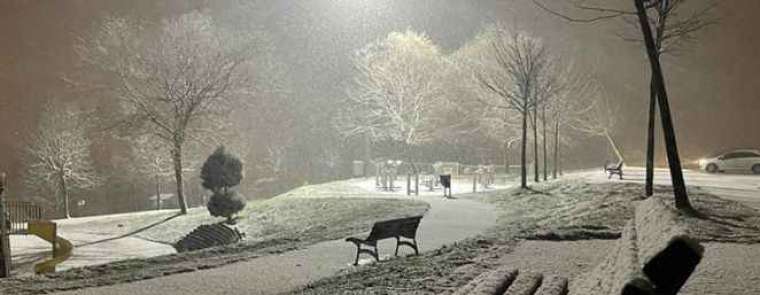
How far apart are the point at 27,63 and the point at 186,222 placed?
22290 millimetres

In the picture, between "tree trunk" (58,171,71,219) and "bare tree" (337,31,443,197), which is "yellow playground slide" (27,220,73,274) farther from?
"bare tree" (337,31,443,197)

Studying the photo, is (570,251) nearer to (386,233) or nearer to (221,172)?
(386,233)

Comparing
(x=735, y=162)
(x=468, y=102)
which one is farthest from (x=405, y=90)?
(x=735, y=162)

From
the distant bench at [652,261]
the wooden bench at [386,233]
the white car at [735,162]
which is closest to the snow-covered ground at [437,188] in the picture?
the white car at [735,162]

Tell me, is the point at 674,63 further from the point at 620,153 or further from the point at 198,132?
the point at 198,132

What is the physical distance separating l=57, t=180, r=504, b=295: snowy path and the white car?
771 inches

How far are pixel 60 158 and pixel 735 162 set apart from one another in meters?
34.4

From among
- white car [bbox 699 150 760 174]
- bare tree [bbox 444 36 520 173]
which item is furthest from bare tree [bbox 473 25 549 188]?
white car [bbox 699 150 760 174]

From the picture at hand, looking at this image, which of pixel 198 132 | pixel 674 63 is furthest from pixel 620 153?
pixel 198 132

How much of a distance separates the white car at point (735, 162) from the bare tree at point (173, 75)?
24149 mm

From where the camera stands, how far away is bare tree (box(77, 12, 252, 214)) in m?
31.1

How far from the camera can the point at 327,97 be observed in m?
51.7

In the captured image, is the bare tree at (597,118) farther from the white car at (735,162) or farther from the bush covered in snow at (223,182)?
the bush covered in snow at (223,182)

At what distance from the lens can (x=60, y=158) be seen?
3409 centimetres
